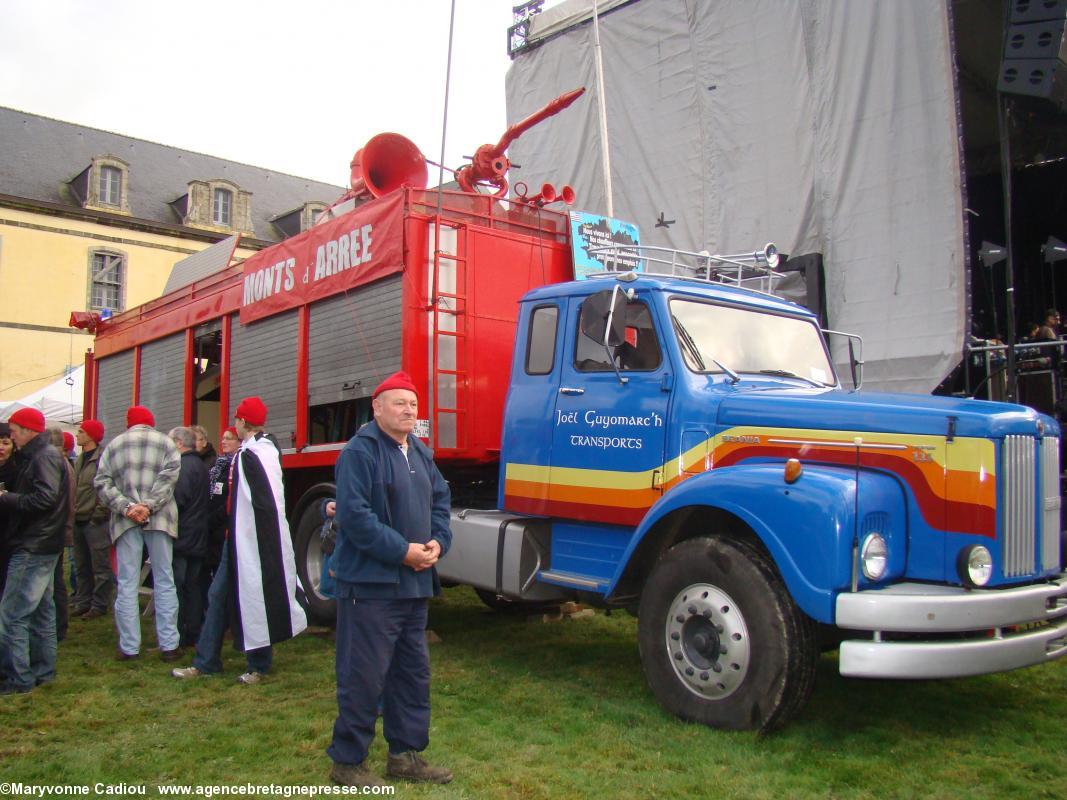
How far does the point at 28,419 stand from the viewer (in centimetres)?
576

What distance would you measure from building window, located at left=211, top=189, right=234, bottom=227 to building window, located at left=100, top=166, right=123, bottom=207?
3831 millimetres

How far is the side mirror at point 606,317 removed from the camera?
208 inches

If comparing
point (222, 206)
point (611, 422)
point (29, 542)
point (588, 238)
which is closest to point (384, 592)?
point (611, 422)

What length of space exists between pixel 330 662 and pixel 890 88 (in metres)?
8.98

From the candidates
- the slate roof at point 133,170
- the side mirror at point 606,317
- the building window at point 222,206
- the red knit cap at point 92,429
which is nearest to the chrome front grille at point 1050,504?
the side mirror at point 606,317

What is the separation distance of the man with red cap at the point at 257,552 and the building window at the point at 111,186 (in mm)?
35123

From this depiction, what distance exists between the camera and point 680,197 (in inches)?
515

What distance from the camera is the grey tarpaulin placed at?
10328mm

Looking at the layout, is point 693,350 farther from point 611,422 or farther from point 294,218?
point 294,218

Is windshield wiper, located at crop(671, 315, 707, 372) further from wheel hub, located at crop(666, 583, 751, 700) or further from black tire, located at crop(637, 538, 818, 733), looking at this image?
wheel hub, located at crop(666, 583, 751, 700)

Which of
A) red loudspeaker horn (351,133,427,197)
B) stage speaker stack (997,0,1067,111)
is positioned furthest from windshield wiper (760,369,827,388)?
stage speaker stack (997,0,1067,111)

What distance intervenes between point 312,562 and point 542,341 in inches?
118

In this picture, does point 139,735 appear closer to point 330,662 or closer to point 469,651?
point 330,662

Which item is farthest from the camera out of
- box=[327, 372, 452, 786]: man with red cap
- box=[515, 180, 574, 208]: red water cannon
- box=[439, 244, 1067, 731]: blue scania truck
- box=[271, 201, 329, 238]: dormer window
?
box=[271, 201, 329, 238]: dormer window
